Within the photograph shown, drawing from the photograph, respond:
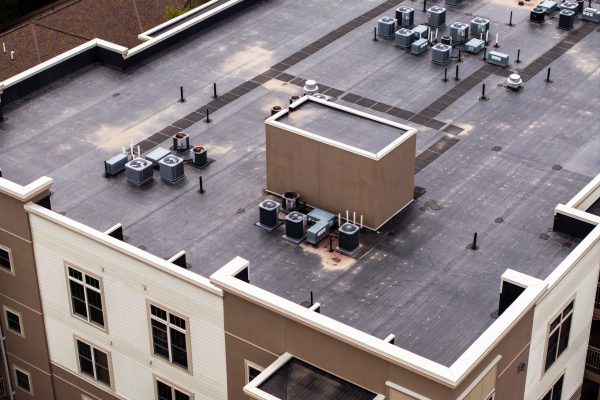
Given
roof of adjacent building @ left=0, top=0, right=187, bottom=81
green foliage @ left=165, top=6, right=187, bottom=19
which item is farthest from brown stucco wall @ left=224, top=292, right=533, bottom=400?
green foliage @ left=165, top=6, right=187, bottom=19

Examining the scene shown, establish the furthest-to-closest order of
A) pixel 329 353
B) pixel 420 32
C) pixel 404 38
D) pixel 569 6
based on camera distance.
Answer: pixel 569 6, pixel 420 32, pixel 404 38, pixel 329 353

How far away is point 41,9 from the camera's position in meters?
133

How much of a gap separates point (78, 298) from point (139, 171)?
7.16 meters

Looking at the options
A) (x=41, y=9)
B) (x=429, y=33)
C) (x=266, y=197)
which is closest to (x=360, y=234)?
(x=266, y=197)

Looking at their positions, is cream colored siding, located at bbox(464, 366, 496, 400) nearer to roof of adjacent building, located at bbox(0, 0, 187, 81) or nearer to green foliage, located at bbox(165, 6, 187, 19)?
roof of adjacent building, located at bbox(0, 0, 187, 81)

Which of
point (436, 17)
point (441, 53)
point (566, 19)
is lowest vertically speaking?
point (441, 53)

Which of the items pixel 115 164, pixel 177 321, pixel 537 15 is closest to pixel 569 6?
pixel 537 15

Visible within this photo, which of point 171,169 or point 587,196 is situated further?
point 171,169

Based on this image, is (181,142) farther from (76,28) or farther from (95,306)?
(76,28)

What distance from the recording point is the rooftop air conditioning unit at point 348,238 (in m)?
51.3

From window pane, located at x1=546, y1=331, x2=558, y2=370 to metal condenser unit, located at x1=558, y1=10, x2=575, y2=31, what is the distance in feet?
93.5

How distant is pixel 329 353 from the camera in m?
45.5

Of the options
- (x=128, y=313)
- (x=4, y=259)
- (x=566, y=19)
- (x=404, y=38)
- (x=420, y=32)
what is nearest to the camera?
(x=128, y=313)

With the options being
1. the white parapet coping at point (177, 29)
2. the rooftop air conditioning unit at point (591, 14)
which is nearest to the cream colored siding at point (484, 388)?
the white parapet coping at point (177, 29)
